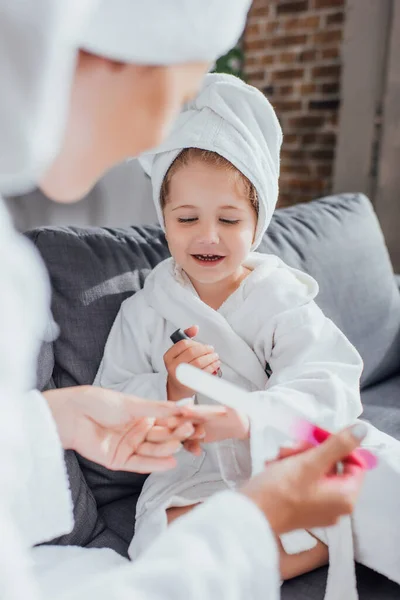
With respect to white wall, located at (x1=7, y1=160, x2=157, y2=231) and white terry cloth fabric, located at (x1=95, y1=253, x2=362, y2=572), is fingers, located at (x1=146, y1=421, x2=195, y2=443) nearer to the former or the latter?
white terry cloth fabric, located at (x1=95, y1=253, x2=362, y2=572)

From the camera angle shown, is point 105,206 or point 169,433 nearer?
point 169,433

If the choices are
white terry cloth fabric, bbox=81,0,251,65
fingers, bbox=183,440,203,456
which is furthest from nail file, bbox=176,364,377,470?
white terry cloth fabric, bbox=81,0,251,65

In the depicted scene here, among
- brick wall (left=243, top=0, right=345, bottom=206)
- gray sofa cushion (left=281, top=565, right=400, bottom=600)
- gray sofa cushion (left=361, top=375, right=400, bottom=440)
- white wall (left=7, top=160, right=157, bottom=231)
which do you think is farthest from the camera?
brick wall (left=243, top=0, right=345, bottom=206)

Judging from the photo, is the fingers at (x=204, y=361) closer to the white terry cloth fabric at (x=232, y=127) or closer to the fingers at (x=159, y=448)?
the fingers at (x=159, y=448)

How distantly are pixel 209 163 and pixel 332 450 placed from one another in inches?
22.9

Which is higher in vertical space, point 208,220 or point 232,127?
point 232,127

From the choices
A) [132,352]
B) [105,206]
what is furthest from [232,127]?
[105,206]

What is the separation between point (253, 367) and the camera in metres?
1.09

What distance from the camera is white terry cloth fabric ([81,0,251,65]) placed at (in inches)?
17.7

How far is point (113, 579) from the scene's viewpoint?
0.50 meters

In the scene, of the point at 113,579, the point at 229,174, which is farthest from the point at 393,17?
the point at 113,579

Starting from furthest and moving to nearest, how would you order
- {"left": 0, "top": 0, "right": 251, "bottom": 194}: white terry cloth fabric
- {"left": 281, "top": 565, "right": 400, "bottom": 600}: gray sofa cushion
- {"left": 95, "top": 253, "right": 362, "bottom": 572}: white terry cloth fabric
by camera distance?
{"left": 95, "top": 253, "right": 362, "bottom": 572}: white terry cloth fabric, {"left": 281, "top": 565, "right": 400, "bottom": 600}: gray sofa cushion, {"left": 0, "top": 0, "right": 251, "bottom": 194}: white terry cloth fabric

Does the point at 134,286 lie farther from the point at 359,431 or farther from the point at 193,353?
the point at 359,431

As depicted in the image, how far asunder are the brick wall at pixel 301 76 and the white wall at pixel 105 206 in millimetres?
861
